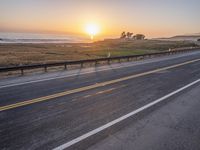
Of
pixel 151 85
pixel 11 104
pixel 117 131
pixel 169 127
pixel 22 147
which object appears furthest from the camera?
pixel 151 85

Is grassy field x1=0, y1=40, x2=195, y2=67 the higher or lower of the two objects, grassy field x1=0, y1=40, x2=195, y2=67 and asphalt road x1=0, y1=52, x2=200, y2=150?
the higher

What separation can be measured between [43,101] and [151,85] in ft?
18.8

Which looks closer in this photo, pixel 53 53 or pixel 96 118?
pixel 96 118

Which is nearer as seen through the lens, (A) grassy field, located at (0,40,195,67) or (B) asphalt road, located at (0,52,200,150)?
(B) asphalt road, located at (0,52,200,150)

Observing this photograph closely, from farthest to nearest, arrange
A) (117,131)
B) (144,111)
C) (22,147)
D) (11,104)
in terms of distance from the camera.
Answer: (11,104), (144,111), (117,131), (22,147)

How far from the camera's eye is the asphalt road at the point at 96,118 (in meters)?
4.80

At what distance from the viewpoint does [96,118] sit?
6250 millimetres

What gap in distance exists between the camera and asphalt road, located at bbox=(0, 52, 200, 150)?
4.80 m

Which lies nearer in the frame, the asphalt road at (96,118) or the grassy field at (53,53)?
the asphalt road at (96,118)

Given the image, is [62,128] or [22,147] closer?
[22,147]

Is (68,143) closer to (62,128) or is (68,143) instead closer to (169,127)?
(62,128)

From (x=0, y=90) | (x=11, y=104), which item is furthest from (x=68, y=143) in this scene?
(x=0, y=90)

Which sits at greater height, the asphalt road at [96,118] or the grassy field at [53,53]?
the grassy field at [53,53]

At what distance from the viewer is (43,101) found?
788 centimetres
